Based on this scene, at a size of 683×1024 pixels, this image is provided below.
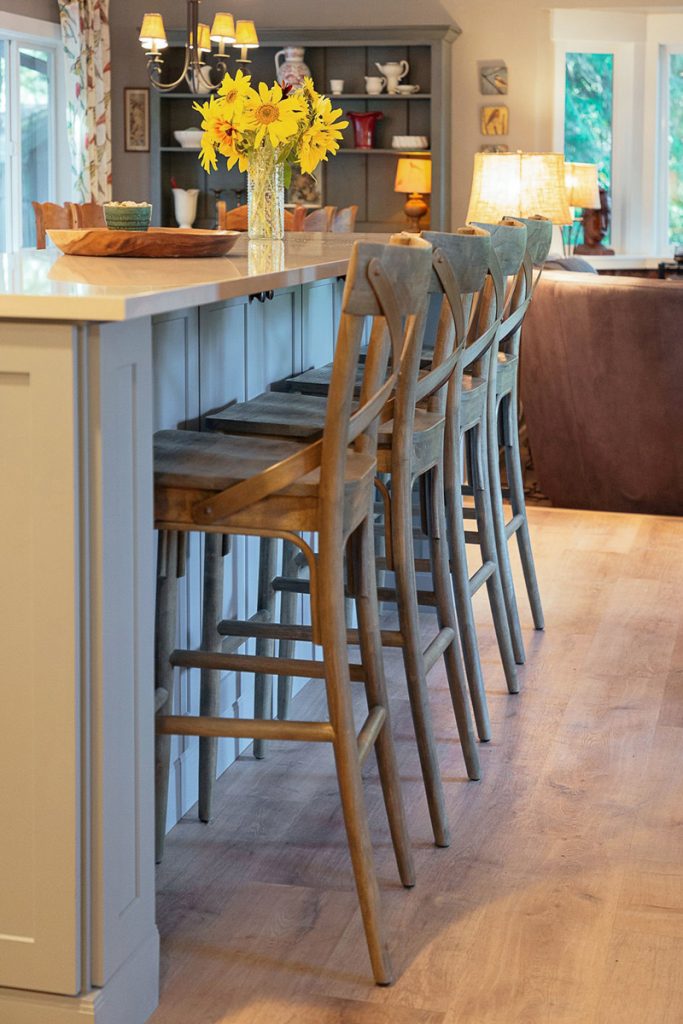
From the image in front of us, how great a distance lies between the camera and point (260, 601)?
9.88 ft

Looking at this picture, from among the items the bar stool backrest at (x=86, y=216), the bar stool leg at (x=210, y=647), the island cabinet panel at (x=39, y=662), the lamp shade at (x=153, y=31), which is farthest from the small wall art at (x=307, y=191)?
the island cabinet panel at (x=39, y=662)

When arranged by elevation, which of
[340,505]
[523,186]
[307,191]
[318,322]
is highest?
[307,191]

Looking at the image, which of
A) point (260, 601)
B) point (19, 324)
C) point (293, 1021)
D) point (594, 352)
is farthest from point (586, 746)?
point (594, 352)

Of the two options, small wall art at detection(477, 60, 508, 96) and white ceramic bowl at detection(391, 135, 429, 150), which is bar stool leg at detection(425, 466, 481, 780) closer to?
white ceramic bowl at detection(391, 135, 429, 150)

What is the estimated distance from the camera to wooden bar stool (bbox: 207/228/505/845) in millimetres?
2424

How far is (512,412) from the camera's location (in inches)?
146

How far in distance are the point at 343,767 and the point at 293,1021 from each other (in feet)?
1.23

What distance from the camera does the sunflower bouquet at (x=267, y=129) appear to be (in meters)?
3.02

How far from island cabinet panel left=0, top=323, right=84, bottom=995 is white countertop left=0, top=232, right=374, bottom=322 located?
4 centimetres

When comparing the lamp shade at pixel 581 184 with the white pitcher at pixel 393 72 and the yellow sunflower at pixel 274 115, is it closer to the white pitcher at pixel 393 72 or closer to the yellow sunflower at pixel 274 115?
the white pitcher at pixel 393 72

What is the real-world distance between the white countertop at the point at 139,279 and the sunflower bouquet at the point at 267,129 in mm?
200

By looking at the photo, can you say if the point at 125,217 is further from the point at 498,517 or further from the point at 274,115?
the point at 498,517

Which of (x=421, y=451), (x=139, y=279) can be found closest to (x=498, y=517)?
(x=421, y=451)

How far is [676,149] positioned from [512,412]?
5777 millimetres
